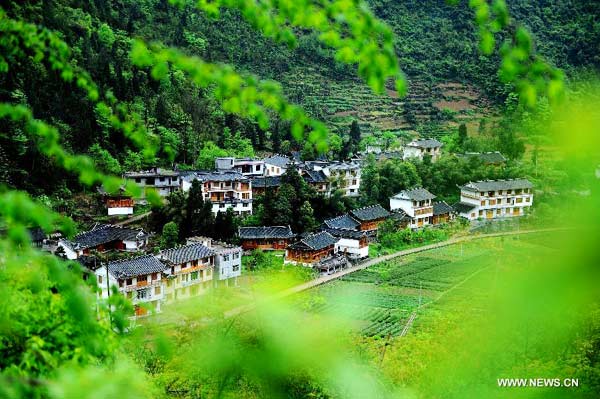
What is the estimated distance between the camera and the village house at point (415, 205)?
24188mm

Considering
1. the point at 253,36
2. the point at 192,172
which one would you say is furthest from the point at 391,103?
the point at 192,172

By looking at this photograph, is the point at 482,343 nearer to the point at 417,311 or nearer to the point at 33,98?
the point at 417,311

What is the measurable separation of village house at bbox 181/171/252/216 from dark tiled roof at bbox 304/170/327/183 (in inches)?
104

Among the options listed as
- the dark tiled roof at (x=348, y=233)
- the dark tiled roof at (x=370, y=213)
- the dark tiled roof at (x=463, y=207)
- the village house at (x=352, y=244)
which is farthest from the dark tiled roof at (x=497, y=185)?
the village house at (x=352, y=244)

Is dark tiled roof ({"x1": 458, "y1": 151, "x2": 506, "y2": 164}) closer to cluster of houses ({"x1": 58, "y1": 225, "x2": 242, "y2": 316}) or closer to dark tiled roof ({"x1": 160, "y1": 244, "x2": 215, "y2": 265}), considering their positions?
cluster of houses ({"x1": 58, "y1": 225, "x2": 242, "y2": 316})

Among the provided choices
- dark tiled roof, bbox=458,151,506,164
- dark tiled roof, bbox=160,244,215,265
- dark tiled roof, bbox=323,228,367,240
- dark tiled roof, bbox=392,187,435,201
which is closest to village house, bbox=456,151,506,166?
dark tiled roof, bbox=458,151,506,164

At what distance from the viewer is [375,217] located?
23.0 m

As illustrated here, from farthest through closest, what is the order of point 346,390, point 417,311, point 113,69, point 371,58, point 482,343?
point 113,69 → point 417,311 → point 482,343 → point 346,390 → point 371,58

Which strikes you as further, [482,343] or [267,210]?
[267,210]

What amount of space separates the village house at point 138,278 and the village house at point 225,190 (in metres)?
6.70

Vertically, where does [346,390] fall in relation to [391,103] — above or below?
below

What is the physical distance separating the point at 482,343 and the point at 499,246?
14981mm

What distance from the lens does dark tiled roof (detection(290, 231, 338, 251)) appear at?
19.5 m

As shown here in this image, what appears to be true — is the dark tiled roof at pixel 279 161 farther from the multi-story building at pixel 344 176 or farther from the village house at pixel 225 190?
the village house at pixel 225 190
